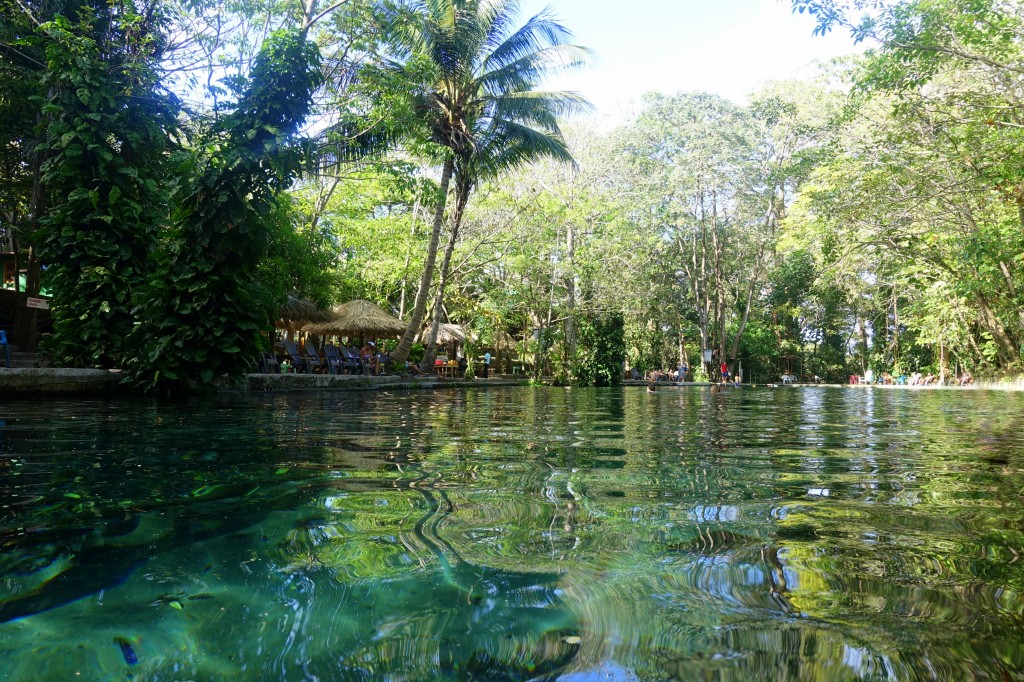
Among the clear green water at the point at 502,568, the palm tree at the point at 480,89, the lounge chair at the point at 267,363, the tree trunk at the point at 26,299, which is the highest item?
the palm tree at the point at 480,89

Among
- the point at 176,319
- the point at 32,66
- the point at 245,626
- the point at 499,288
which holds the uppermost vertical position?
the point at 32,66

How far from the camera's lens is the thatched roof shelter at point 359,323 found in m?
18.9

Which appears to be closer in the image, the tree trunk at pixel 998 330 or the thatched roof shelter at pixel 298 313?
the thatched roof shelter at pixel 298 313

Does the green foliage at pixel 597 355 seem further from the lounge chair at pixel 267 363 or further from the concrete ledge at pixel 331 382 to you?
the lounge chair at pixel 267 363

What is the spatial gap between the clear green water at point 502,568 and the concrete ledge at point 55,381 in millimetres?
5258

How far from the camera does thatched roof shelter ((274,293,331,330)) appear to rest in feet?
55.0

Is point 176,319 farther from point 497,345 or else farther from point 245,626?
point 497,345

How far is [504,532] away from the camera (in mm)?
1944

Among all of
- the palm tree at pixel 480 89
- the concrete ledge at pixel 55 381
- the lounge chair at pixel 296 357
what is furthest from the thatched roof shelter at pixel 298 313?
the concrete ledge at pixel 55 381

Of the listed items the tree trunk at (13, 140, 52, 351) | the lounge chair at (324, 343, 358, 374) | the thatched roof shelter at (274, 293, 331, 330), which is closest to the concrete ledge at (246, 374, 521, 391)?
the lounge chair at (324, 343, 358, 374)

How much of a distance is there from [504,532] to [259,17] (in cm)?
1482

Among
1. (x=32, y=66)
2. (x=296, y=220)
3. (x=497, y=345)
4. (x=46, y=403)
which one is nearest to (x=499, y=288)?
(x=497, y=345)

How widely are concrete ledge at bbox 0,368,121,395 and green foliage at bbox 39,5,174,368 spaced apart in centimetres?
66

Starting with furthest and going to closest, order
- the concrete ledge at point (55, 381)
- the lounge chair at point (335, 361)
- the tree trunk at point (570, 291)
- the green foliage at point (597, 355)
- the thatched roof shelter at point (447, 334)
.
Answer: the thatched roof shelter at point (447, 334)
the tree trunk at point (570, 291)
the green foliage at point (597, 355)
the lounge chair at point (335, 361)
the concrete ledge at point (55, 381)
